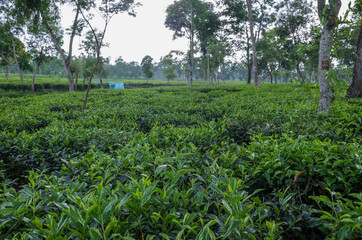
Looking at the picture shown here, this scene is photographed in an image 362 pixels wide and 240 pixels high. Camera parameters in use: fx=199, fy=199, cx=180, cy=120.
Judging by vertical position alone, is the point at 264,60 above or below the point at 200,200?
above

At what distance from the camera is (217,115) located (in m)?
5.10

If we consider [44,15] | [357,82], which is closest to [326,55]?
[357,82]

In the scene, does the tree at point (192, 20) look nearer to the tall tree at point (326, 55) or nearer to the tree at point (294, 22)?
the tree at point (294, 22)

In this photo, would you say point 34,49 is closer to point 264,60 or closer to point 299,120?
point 299,120

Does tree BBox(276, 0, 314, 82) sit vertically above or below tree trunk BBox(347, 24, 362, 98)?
above

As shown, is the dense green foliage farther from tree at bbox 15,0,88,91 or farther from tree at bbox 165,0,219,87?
tree at bbox 165,0,219,87

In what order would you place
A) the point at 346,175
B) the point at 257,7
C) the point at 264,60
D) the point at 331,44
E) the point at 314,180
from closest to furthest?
the point at 346,175 < the point at 314,180 < the point at 331,44 < the point at 257,7 < the point at 264,60

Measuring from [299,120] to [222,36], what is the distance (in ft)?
75.3

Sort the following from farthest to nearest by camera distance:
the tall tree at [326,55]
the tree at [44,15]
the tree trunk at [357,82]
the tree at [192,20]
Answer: the tree at [192,20]
the tree at [44,15]
the tree trunk at [357,82]
the tall tree at [326,55]

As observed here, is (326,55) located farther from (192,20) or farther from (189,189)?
(192,20)

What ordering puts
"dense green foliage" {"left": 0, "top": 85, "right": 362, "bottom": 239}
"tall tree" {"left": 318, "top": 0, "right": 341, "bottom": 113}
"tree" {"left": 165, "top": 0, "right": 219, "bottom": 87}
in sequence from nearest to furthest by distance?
"dense green foliage" {"left": 0, "top": 85, "right": 362, "bottom": 239} → "tall tree" {"left": 318, "top": 0, "right": 341, "bottom": 113} → "tree" {"left": 165, "top": 0, "right": 219, "bottom": 87}

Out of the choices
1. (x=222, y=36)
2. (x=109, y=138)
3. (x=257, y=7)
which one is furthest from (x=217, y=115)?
(x=222, y=36)

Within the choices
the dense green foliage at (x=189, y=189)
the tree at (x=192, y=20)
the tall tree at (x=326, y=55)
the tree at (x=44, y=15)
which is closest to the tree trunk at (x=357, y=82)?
the tall tree at (x=326, y=55)

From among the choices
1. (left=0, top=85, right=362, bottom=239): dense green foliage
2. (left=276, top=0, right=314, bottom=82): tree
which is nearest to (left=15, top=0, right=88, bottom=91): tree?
(left=0, top=85, right=362, bottom=239): dense green foliage
